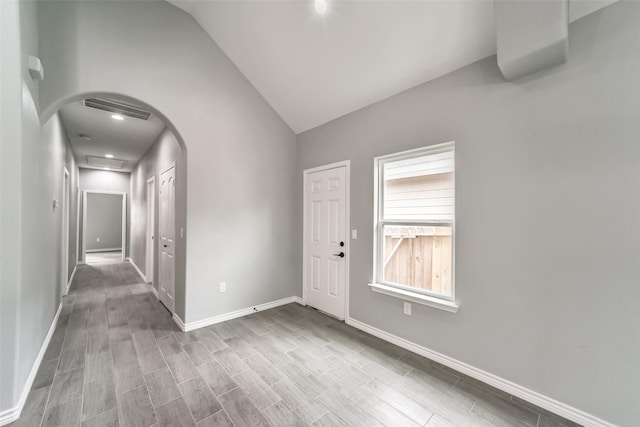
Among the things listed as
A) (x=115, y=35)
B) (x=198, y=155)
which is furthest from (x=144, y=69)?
(x=198, y=155)

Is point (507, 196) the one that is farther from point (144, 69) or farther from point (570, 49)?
point (144, 69)

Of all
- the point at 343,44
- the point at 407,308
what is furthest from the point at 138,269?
the point at 343,44

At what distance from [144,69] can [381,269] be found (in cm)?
343

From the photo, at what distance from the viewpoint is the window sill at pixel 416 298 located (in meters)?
2.25

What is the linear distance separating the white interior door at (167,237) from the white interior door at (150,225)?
2.10ft

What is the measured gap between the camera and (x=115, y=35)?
99.7 inches

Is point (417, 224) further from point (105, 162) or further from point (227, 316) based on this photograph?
point (105, 162)

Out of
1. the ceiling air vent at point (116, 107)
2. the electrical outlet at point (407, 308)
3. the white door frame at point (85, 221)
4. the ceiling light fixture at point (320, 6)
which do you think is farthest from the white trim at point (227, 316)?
the white door frame at point (85, 221)

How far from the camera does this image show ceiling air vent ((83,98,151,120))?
3.28m

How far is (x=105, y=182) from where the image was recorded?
307 inches

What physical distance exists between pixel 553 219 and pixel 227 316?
352 centimetres

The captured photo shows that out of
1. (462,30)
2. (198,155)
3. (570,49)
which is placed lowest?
(198,155)

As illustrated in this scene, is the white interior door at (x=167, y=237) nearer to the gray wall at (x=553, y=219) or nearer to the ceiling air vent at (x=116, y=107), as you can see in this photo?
the ceiling air vent at (x=116, y=107)

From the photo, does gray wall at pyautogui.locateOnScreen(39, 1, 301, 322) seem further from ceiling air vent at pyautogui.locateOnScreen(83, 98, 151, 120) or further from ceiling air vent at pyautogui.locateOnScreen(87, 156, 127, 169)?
ceiling air vent at pyautogui.locateOnScreen(87, 156, 127, 169)
